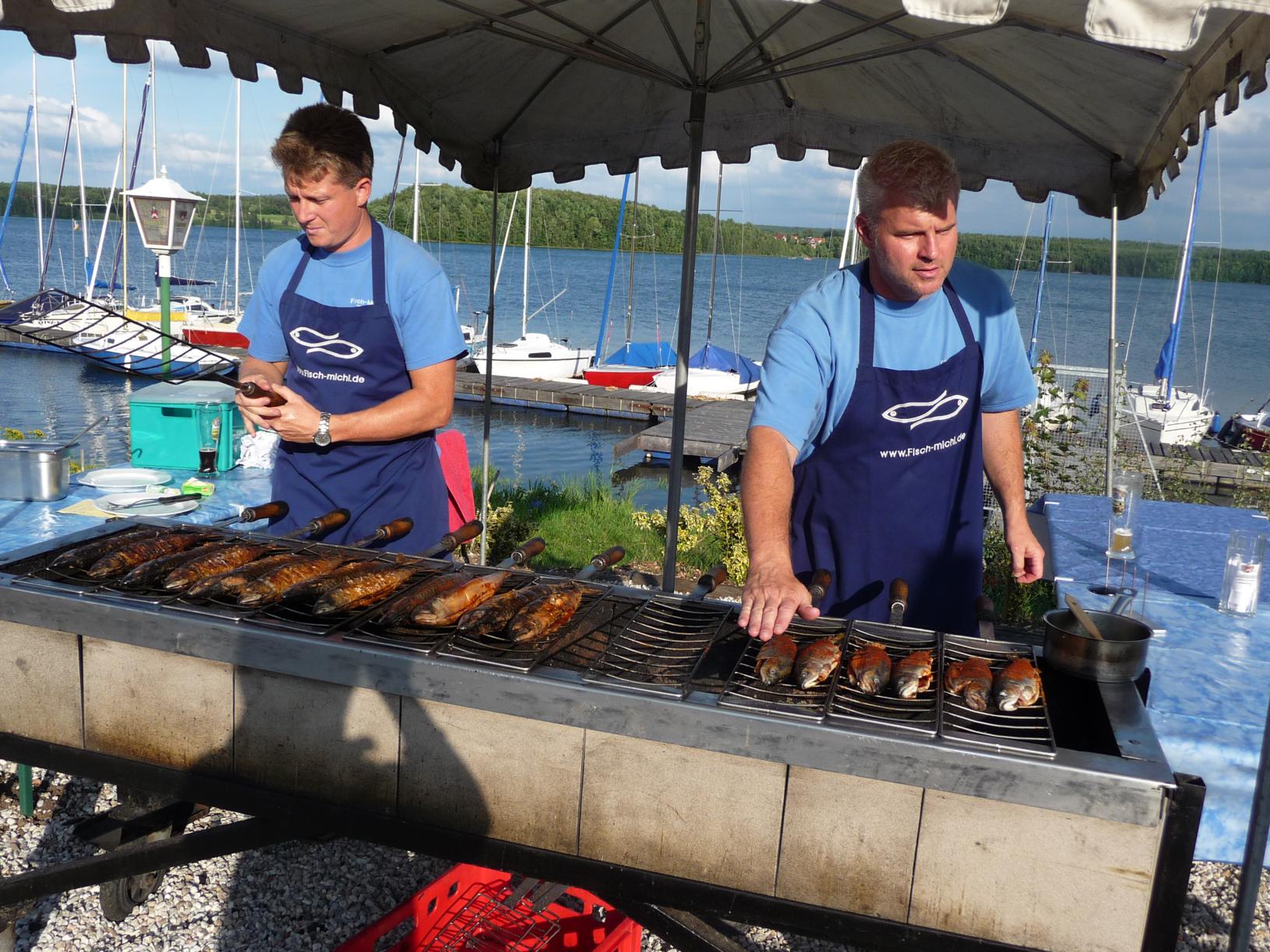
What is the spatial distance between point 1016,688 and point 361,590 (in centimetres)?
133

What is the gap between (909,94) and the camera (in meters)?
3.84

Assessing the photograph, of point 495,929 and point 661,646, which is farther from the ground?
point 661,646

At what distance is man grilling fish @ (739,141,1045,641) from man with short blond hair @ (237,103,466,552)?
999 millimetres

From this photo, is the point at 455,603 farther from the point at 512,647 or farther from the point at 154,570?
the point at 154,570

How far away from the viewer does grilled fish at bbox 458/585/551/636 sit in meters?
2.07

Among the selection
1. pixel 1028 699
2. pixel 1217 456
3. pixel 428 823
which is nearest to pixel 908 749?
pixel 1028 699

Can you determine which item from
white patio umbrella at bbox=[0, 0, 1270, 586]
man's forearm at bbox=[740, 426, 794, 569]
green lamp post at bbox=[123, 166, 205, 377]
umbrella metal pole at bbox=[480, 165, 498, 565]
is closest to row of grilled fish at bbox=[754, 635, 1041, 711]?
man's forearm at bbox=[740, 426, 794, 569]

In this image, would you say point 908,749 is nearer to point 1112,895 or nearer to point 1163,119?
point 1112,895

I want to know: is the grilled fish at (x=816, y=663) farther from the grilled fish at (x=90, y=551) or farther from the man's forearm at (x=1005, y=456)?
the grilled fish at (x=90, y=551)

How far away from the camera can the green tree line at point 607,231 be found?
153 feet

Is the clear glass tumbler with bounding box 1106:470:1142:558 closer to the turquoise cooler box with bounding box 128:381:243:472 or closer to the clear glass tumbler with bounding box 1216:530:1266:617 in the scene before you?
the clear glass tumbler with bounding box 1216:530:1266:617

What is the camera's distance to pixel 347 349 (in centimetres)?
289

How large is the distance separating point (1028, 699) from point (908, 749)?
31 cm

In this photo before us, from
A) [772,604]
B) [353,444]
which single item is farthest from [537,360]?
[772,604]
